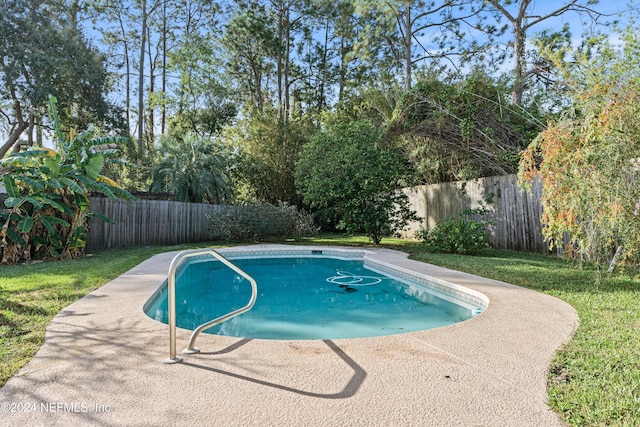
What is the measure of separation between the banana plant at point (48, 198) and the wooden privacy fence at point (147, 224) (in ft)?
5.51

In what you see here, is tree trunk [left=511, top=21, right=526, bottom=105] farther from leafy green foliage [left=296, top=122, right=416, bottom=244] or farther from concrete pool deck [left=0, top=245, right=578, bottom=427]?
concrete pool deck [left=0, top=245, right=578, bottom=427]

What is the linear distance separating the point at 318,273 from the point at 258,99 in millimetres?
18113

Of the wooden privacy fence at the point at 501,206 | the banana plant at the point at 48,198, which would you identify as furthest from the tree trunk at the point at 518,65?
the banana plant at the point at 48,198

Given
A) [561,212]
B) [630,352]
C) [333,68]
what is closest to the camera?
[630,352]

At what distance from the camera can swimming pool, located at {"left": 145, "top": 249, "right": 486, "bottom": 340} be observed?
5.15 m

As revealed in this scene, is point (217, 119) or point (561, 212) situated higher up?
point (217, 119)

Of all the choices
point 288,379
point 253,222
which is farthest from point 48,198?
point 288,379

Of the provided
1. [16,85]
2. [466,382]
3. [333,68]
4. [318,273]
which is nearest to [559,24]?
[333,68]

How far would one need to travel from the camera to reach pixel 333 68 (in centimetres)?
2414

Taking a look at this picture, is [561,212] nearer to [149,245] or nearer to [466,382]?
[466,382]

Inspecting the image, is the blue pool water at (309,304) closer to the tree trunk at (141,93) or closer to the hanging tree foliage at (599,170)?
the hanging tree foliage at (599,170)

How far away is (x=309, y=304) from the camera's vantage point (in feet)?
21.6

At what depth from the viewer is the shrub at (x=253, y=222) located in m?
13.8

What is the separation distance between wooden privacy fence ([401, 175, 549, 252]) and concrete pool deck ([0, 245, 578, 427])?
6820mm
